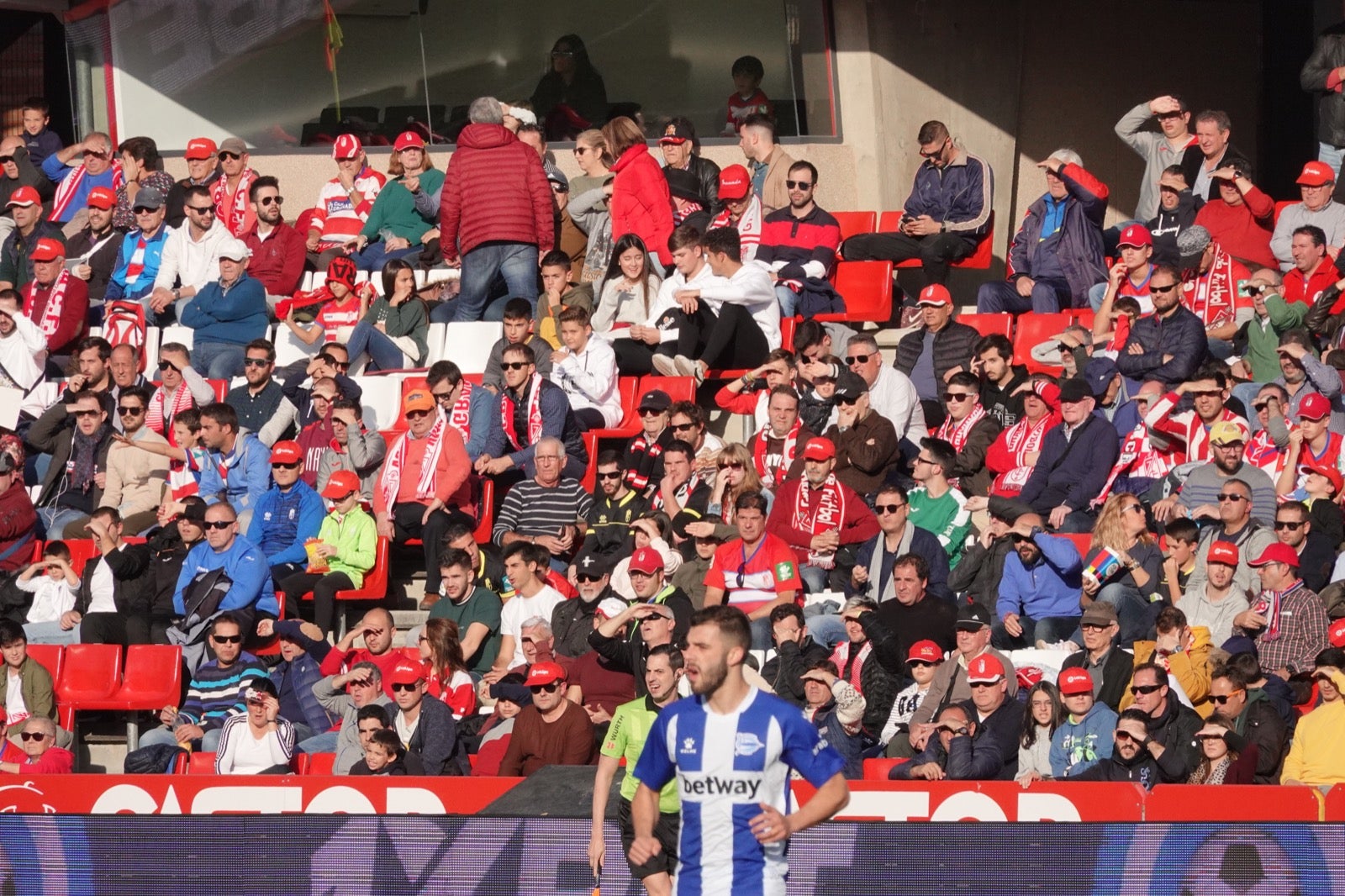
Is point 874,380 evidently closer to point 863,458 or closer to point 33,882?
point 863,458

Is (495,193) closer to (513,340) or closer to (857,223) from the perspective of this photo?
(513,340)

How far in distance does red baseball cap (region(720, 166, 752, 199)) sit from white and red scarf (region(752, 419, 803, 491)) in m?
2.37

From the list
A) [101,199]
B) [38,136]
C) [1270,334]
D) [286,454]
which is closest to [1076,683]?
[1270,334]

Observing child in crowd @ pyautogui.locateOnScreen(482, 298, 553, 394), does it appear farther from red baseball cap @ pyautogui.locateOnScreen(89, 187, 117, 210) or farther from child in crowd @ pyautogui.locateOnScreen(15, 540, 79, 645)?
red baseball cap @ pyautogui.locateOnScreen(89, 187, 117, 210)

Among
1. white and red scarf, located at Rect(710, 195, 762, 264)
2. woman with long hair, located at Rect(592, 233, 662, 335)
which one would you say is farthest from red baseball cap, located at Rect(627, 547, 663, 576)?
white and red scarf, located at Rect(710, 195, 762, 264)

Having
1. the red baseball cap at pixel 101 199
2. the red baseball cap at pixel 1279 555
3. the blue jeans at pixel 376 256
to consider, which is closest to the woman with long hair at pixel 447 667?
the red baseball cap at pixel 1279 555

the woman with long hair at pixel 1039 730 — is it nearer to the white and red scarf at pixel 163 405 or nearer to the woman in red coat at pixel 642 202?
the woman in red coat at pixel 642 202

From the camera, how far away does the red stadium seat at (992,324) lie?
46.4 ft

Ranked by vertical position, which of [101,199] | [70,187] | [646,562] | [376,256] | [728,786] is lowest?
[728,786]

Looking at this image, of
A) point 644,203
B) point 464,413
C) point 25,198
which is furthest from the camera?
point 25,198

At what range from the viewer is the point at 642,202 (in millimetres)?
14516

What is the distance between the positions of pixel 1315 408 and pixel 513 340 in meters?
5.07

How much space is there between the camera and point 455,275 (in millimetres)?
15383

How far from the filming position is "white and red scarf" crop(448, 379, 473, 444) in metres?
13.3
